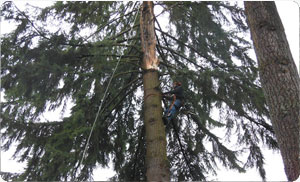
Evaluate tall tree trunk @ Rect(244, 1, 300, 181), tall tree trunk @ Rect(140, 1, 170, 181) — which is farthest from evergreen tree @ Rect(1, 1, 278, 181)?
tall tree trunk @ Rect(244, 1, 300, 181)

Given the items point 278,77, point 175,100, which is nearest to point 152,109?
point 175,100

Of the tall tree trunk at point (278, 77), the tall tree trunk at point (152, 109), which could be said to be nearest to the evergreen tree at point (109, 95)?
the tall tree trunk at point (152, 109)

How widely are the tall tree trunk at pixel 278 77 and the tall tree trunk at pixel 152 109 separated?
2223mm

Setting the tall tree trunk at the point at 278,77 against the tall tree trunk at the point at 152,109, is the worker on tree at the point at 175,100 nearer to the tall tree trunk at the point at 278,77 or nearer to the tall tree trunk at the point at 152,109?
the tall tree trunk at the point at 152,109

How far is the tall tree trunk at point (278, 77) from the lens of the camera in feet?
7.25

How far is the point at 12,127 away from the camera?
193 inches

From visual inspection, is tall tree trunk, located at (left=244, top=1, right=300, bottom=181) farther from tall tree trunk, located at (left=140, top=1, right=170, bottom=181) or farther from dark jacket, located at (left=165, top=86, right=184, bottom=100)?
dark jacket, located at (left=165, top=86, right=184, bottom=100)

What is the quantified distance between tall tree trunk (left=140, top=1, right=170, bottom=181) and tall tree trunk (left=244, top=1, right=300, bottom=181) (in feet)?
7.29

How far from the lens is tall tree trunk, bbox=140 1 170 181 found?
13.8 ft

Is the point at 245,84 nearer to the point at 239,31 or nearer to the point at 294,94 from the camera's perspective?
the point at 239,31

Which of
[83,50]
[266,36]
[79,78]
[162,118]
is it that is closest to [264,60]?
[266,36]

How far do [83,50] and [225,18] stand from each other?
3.38 m

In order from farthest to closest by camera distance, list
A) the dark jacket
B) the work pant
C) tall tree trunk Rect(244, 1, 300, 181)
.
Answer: the dark jacket
the work pant
tall tree trunk Rect(244, 1, 300, 181)

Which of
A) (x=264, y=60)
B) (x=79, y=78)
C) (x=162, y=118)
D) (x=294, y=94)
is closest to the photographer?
(x=294, y=94)
